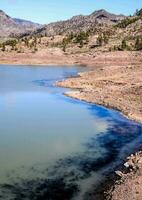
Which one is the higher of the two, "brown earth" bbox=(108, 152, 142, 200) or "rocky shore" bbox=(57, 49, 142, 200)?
"brown earth" bbox=(108, 152, 142, 200)

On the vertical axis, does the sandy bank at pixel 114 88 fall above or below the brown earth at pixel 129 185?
below

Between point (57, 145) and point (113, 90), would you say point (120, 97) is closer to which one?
point (113, 90)

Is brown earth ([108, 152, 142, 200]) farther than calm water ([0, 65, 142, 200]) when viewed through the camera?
No

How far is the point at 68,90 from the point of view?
2253 inches

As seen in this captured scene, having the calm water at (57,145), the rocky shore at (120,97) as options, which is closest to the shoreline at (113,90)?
the rocky shore at (120,97)

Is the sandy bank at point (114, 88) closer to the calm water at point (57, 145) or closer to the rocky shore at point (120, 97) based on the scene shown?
the rocky shore at point (120, 97)

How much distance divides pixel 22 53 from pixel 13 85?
2290 inches

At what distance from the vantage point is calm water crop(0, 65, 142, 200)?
2244cm

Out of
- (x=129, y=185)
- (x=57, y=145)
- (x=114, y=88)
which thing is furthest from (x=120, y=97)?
(x=129, y=185)

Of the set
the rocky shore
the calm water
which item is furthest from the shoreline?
the calm water

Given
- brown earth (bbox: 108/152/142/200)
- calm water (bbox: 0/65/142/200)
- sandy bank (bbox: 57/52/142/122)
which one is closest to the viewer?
brown earth (bbox: 108/152/142/200)

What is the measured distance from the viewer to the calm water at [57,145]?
22.4 m

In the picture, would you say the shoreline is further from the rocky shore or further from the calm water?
the calm water

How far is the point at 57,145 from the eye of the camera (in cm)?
2991
